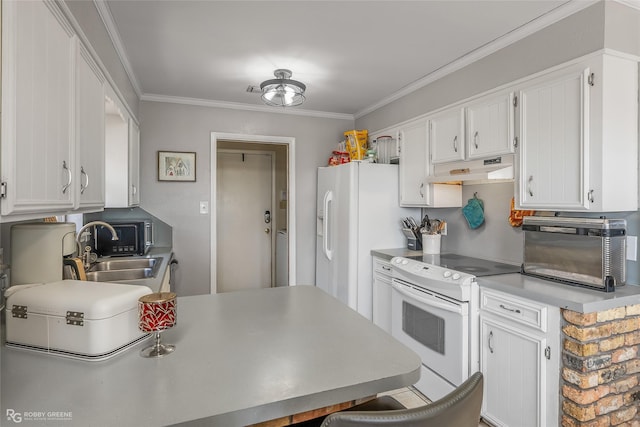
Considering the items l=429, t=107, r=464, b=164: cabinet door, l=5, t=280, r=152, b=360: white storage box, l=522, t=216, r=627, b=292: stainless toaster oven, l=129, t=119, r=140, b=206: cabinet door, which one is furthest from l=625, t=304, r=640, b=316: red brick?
l=129, t=119, r=140, b=206: cabinet door

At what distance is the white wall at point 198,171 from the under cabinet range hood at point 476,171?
1.59 meters

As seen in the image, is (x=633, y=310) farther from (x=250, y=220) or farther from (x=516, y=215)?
(x=250, y=220)

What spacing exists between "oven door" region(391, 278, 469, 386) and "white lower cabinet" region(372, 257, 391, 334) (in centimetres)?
16

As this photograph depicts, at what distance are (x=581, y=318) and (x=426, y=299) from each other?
925 mm

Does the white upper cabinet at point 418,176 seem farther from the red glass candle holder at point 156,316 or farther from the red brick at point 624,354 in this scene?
the red glass candle holder at point 156,316

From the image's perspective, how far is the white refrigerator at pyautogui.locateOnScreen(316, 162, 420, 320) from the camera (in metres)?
3.12

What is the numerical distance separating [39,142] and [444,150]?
249cm

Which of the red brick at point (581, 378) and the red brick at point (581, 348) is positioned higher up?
the red brick at point (581, 348)

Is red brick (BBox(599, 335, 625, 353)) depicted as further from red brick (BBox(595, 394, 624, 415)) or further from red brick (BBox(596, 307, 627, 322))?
red brick (BBox(595, 394, 624, 415))

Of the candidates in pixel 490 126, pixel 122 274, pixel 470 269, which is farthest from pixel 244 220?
pixel 490 126

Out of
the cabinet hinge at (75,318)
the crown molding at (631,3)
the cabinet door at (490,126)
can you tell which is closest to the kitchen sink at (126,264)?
the cabinet hinge at (75,318)

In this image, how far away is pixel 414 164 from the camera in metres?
3.04

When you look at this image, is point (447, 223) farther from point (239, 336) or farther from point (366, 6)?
point (239, 336)

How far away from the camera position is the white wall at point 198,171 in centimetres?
335
